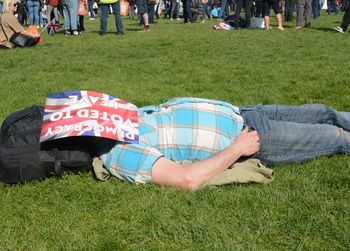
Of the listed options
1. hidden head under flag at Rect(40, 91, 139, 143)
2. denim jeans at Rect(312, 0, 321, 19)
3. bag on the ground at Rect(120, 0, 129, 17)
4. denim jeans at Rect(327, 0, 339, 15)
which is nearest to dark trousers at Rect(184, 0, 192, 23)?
bag on the ground at Rect(120, 0, 129, 17)

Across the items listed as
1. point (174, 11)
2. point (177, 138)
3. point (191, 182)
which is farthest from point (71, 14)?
point (191, 182)

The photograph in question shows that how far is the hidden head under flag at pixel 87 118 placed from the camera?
290 centimetres

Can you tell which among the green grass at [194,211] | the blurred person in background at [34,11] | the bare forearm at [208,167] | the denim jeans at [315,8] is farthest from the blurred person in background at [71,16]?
the bare forearm at [208,167]

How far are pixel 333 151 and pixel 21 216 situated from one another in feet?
7.79

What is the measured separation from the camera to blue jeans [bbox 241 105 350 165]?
3.21 meters

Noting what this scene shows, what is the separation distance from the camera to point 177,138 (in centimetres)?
312

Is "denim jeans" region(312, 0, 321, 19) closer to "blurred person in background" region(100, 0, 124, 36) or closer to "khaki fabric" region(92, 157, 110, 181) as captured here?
"blurred person in background" region(100, 0, 124, 36)

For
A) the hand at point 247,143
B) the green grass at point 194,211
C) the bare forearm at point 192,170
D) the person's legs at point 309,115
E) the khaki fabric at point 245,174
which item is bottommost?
the green grass at point 194,211

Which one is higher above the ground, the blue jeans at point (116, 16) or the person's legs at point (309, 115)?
the blue jeans at point (116, 16)

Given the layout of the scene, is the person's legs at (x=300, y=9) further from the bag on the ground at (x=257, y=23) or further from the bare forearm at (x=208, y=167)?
the bare forearm at (x=208, y=167)

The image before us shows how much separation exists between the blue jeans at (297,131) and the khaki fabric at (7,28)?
8768mm

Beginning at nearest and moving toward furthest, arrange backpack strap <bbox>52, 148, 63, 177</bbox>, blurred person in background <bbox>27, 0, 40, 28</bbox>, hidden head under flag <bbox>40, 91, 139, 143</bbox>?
hidden head under flag <bbox>40, 91, 139, 143</bbox> < backpack strap <bbox>52, 148, 63, 177</bbox> < blurred person in background <bbox>27, 0, 40, 28</bbox>

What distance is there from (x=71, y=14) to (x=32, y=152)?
35.8 ft

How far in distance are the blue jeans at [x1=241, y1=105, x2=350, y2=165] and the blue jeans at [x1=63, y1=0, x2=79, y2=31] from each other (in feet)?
35.0
